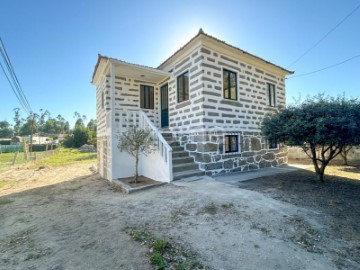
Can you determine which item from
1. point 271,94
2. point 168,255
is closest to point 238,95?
point 271,94

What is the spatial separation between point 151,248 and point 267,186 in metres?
4.58

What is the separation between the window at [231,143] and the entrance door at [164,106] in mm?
3355

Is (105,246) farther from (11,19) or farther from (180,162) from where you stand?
(11,19)

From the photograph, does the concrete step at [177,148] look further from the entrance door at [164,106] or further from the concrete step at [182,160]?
the entrance door at [164,106]

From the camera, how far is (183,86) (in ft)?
29.6

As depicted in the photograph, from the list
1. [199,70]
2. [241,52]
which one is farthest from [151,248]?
[241,52]

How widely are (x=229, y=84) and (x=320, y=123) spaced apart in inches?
169

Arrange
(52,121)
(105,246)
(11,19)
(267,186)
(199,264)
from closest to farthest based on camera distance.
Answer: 1. (199,264)
2. (105,246)
3. (267,186)
4. (11,19)
5. (52,121)

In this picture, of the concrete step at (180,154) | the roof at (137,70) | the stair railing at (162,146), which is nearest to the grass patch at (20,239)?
the stair railing at (162,146)

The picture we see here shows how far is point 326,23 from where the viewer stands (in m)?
11.1

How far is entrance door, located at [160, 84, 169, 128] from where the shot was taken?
10.4 m

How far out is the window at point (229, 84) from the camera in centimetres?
874

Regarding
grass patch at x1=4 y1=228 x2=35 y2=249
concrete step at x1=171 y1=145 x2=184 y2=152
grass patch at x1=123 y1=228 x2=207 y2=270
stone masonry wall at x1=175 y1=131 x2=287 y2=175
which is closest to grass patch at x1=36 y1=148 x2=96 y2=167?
concrete step at x1=171 y1=145 x2=184 y2=152

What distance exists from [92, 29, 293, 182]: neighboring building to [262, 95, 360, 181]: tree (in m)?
1.17
